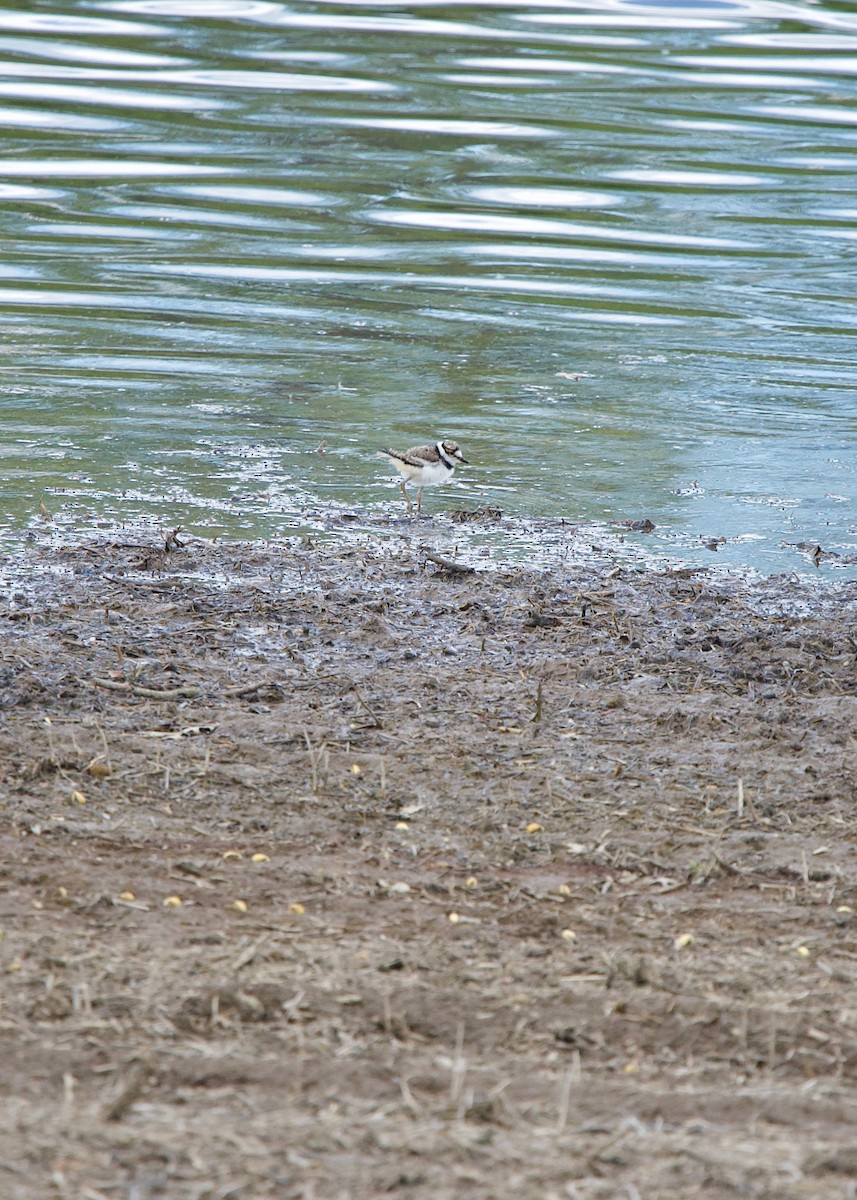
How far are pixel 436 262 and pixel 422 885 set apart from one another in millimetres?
11005

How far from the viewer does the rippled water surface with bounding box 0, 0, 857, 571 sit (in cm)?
967

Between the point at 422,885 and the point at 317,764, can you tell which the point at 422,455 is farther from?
the point at 422,885

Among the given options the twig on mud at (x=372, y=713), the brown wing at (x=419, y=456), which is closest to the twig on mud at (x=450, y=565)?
the brown wing at (x=419, y=456)

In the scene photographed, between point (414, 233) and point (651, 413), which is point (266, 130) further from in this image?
point (651, 413)

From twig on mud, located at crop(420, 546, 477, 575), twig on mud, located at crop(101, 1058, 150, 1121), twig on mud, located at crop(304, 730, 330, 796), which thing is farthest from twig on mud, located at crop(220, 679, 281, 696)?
twig on mud, located at crop(101, 1058, 150, 1121)

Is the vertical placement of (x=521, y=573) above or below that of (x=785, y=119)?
below

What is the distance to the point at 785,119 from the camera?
20.7 m

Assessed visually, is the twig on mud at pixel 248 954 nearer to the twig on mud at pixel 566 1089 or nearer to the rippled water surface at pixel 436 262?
the twig on mud at pixel 566 1089

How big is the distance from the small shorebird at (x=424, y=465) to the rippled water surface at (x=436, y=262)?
19cm

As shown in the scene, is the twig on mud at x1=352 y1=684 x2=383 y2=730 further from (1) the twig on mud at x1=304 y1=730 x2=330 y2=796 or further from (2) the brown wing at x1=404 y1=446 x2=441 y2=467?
(2) the brown wing at x1=404 y1=446 x2=441 y2=467

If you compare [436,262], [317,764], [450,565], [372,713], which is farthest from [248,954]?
[436,262]

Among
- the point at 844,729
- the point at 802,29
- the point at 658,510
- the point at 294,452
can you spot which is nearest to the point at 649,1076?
the point at 844,729

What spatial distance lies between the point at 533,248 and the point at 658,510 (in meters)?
7.38

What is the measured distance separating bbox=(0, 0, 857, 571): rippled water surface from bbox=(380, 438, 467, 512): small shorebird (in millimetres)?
186
